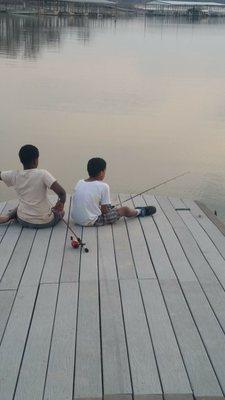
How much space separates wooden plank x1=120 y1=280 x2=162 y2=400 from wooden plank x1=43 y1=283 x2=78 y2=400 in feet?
1.11

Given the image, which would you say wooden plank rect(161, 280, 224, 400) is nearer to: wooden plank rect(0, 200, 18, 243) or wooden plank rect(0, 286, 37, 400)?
wooden plank rect(0, 286, 37, 400)

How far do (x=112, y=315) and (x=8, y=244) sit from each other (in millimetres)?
1562

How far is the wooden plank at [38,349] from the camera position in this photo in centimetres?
275

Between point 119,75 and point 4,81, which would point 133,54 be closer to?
point 119,75

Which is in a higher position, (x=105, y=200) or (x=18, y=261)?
(x=105, y=200)

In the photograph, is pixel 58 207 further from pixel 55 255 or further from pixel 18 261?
pixel 18 261

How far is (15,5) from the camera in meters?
76.1

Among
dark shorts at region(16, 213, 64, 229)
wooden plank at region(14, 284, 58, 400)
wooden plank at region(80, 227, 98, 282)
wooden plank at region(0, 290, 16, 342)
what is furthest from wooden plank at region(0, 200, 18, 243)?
wooden plank at region(14, 284, 58, 400)

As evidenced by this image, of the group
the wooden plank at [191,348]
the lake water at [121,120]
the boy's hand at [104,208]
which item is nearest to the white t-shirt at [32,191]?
the boy's hand at [104,208]

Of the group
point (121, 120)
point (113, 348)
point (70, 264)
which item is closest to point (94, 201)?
point (70, 264)

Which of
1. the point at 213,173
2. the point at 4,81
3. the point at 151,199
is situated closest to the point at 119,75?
the point at 4,81

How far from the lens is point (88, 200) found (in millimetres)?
5102

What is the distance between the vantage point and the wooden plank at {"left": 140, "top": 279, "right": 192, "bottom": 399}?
9.22ft

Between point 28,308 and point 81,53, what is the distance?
26717 mm
